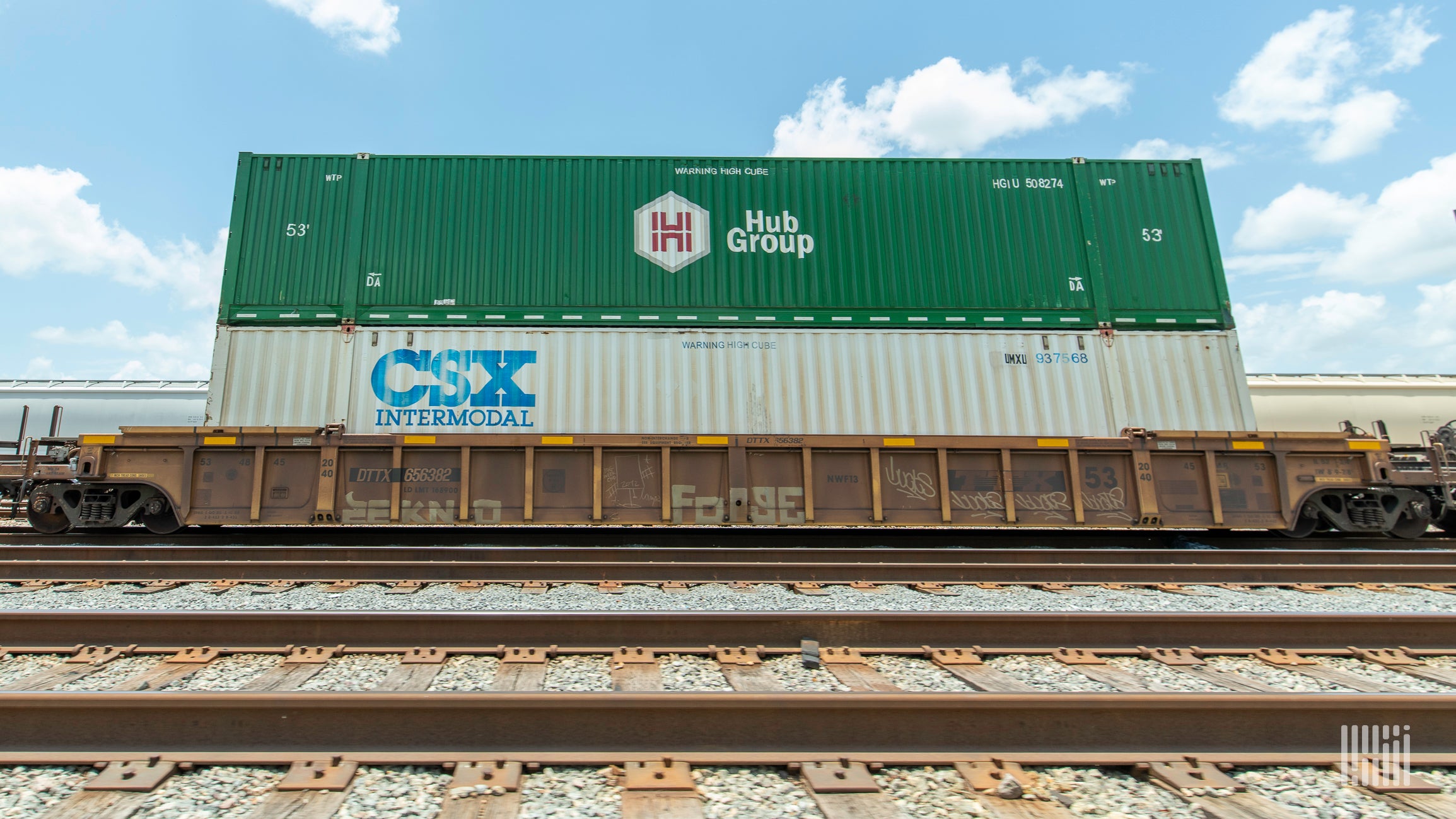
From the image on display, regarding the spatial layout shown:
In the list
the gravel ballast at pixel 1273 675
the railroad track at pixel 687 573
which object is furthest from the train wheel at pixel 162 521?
the gravel ballast at pixel 1273 675

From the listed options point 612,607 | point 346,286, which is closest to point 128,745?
point 612,607

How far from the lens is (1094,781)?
2352 millimetres

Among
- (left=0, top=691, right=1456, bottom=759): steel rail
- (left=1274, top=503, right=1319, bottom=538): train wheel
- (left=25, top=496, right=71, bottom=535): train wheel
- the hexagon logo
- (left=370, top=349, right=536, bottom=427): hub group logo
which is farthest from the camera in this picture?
the hexagon logo

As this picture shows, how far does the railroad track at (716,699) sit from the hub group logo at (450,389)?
5.09 m

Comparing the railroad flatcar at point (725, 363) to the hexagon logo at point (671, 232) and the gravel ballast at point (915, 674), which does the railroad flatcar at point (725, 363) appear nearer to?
the hexagon logo at point (671, 232)

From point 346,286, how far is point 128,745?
26.6ft

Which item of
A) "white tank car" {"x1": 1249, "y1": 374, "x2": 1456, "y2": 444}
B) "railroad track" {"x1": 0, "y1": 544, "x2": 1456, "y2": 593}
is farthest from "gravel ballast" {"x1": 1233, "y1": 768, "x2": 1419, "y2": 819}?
"white tank car" {"x1": 1249, "y1": 374, "x2": 1456, "y2": 444}

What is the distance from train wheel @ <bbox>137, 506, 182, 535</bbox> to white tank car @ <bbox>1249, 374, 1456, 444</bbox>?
25.3 m

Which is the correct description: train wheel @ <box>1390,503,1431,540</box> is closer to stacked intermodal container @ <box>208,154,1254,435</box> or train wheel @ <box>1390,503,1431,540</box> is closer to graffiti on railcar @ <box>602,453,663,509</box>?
stacked intermodal container @ <box>208,154,1254,435</box>

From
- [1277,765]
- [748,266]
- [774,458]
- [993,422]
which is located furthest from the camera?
[748,266]

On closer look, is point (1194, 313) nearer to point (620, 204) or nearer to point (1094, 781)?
point (620, 204)

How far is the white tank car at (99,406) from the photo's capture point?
16766mm

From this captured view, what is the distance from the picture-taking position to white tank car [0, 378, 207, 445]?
55.0 ft

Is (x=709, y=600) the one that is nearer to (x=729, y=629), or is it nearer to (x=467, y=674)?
(x=729, y=629)
